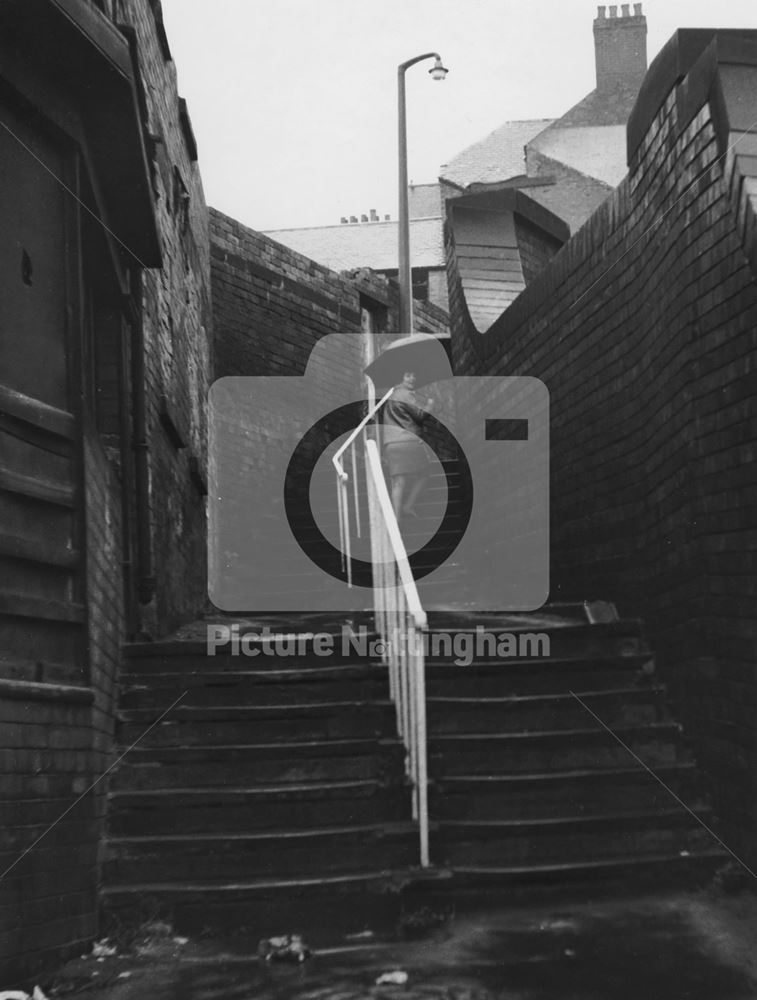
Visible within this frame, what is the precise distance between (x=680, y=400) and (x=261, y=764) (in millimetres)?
2518

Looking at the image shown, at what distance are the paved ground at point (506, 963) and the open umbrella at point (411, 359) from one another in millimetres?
6306

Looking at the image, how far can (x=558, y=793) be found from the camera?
532cm

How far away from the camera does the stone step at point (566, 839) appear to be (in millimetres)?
5051

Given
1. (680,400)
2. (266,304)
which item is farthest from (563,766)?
(266,304)

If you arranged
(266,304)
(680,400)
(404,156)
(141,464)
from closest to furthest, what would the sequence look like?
(680,400) → (141,464) → (266,304) → (404,156)

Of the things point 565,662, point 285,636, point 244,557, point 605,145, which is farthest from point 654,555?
point 605,145

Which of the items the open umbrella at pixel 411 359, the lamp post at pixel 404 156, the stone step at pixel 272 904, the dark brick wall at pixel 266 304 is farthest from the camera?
the lamp post at pixel 404 156

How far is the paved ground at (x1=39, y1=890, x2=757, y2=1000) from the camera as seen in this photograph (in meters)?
3.87

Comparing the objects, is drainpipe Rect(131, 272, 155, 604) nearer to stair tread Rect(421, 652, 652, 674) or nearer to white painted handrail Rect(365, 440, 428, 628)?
white painted handrail Rect(365, 440, 428, 628)

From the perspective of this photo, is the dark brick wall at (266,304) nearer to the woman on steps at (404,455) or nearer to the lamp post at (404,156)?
the lamp post at (404,156)

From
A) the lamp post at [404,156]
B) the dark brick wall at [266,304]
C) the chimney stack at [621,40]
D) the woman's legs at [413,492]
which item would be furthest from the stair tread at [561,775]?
the chimney stack at [621,40]

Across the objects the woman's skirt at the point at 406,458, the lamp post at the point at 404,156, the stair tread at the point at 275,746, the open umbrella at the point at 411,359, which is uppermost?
the lamp post at the point at 404,156

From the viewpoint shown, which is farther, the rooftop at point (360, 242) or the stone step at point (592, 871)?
the rooftop at point (360, 242)

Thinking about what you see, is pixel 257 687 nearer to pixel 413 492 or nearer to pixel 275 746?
pixel 275 746
